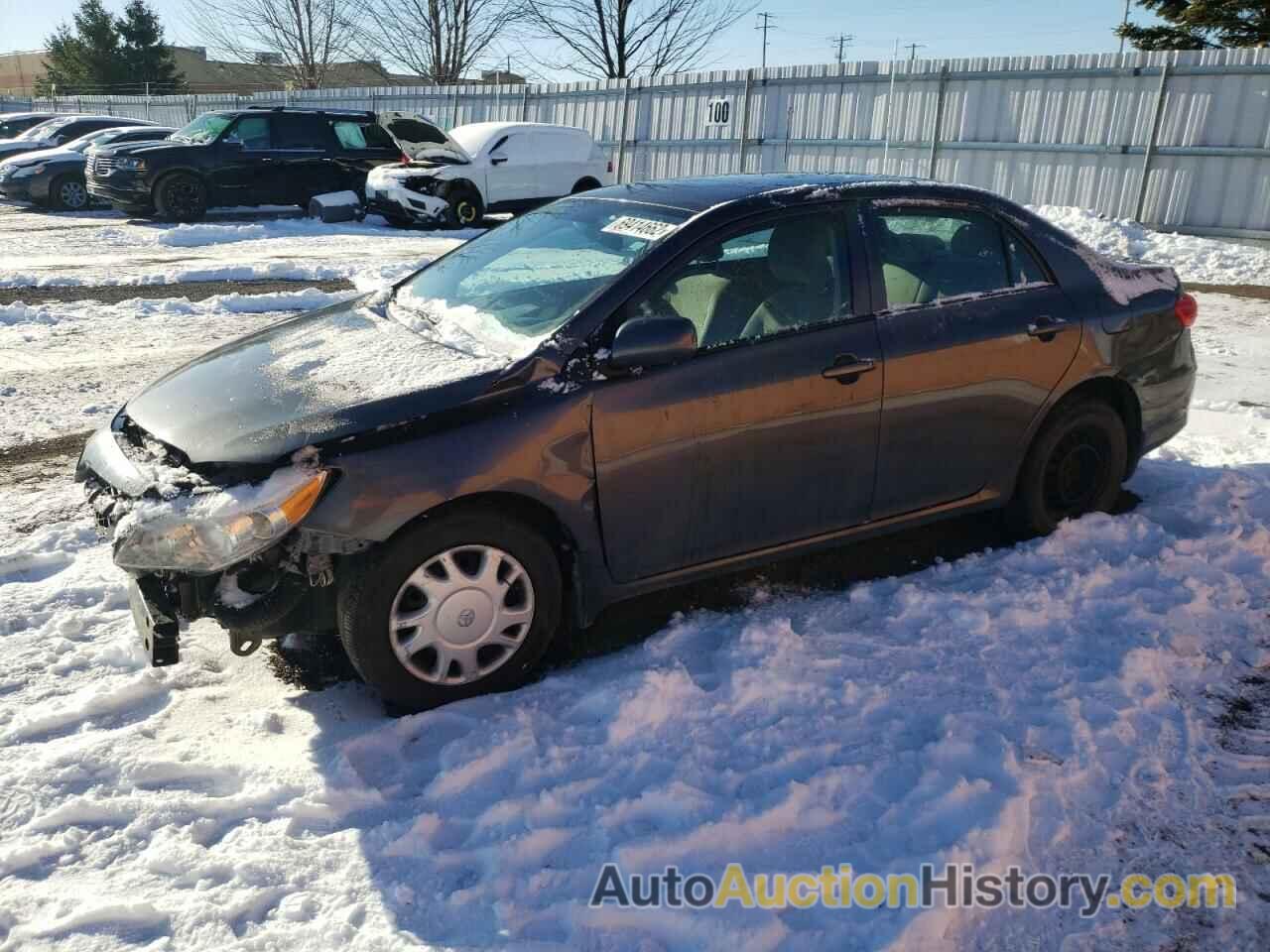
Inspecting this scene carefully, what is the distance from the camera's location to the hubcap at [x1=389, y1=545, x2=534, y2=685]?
125 inches

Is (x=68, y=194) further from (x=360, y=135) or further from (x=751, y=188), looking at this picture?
(x=751, y=188)

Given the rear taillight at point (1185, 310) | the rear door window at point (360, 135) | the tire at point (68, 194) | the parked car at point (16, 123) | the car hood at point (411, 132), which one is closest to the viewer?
the rear taillight at point (1185, 310)

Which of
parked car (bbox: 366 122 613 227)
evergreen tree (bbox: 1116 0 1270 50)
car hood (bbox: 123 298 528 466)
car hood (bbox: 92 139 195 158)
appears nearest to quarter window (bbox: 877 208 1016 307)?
car hood (bbox: 123 298 528 466)

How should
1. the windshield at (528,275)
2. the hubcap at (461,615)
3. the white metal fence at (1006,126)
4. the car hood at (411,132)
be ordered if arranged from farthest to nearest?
the car hood at (411,132) < the white metal fence at (1006,126) < the windshield at (528,275) < the hubcap at (461,615)

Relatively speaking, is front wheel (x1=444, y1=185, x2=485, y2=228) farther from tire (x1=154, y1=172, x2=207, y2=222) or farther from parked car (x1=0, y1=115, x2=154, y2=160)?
parked car (x1=0, y1=115, x2=154, y2=160)

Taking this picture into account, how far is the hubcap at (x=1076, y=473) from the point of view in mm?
4555

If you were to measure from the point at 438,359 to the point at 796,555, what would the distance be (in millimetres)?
1529

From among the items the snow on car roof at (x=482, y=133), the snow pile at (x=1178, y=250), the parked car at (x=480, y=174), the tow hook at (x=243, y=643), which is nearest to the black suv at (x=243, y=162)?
the parked car at (x=480, y=174)

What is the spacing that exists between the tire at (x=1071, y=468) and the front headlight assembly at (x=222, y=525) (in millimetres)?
3012

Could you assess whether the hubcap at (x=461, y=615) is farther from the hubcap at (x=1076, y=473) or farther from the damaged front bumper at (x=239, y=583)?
the hubcap at (x=1076, y=473)

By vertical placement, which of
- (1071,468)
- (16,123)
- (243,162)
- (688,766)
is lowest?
(688,766)

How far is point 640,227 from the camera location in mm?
3875

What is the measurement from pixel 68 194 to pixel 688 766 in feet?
66.1

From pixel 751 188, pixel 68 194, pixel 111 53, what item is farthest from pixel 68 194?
pixel 111 53
